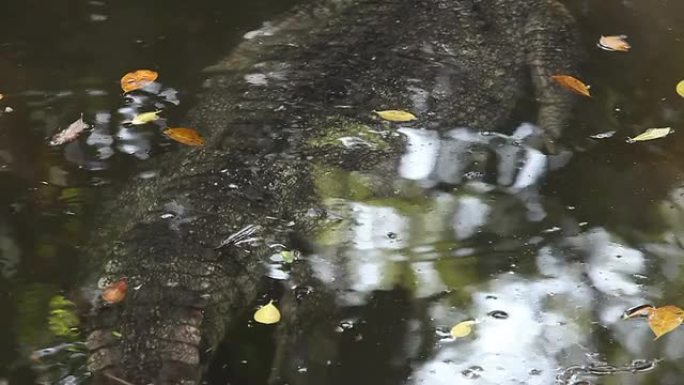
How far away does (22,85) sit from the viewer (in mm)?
4250

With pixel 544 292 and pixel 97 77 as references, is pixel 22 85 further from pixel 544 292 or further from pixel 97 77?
pixel 544 292

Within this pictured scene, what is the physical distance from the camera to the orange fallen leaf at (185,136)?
394 centimetres

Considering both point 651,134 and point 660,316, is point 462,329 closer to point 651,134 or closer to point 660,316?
point 660,316

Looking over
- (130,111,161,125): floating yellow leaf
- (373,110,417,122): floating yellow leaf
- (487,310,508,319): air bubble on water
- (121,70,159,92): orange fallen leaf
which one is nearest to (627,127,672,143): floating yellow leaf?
(373,110,417,122): floating yellow leaf

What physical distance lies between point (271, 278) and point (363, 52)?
1737mm

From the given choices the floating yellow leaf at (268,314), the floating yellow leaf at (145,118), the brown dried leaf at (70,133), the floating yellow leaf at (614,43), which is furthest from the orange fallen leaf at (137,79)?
the floating yellow leaf at (614,43)

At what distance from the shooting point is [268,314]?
3.04 m

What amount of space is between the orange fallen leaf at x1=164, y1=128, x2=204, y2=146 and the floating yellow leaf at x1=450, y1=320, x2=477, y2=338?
1.65 metres

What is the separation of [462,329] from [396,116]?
1.45 metres

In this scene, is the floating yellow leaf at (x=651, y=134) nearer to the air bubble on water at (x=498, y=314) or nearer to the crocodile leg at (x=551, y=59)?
the crocodile leg at (x=551, y=59)

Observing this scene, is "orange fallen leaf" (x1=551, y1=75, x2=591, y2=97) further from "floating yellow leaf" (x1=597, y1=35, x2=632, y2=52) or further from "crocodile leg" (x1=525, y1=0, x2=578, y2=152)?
"floating yellow leaf" (x1=597, y1=35, x2=632, y2=52)

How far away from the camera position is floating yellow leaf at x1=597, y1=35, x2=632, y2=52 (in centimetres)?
479

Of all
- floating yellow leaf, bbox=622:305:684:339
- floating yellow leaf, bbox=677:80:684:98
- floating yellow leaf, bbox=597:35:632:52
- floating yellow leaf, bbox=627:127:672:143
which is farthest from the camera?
floating yellow leaf, bbox=597:35:632:52

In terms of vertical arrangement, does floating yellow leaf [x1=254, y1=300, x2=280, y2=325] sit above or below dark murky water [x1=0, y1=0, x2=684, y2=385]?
below
